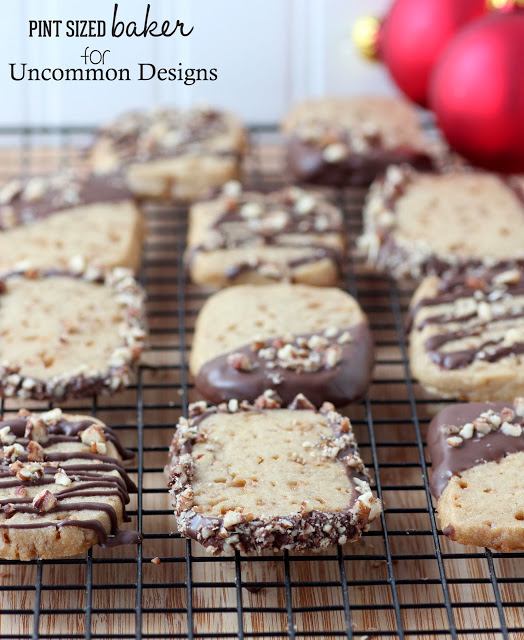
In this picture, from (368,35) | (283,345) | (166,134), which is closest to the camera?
(283,345)

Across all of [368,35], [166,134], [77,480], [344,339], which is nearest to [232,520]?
[77,480]

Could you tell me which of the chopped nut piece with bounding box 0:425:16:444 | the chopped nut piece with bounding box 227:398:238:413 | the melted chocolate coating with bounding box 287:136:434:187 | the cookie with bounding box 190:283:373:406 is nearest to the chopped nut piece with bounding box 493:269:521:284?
the cookie with bounding box 190:283:373:406

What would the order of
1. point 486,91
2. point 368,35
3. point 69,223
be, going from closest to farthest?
point 486,91 → point 69,223 → point 368,35

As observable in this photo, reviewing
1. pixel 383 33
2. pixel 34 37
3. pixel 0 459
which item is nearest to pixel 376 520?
pixel 0 459

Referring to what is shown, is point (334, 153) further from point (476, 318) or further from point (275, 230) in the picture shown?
point (476, 318)

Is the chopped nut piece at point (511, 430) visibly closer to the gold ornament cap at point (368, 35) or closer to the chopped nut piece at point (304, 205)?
the chopped nut piece at point (304, 205)

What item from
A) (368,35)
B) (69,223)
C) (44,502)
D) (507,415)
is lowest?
(69,223)

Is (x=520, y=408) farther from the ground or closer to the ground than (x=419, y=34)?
closer to the ground
